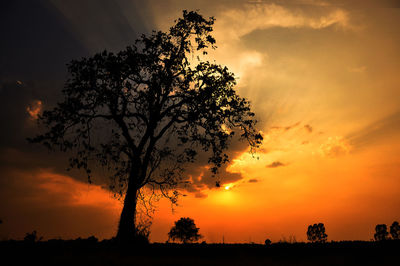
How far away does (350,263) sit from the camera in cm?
895

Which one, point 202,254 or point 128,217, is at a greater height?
point 128,217

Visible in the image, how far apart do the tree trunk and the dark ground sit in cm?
340

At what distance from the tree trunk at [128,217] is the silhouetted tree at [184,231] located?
193ft

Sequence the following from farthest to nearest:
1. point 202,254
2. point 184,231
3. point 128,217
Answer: point 184,231
point 128,217
point 202,254

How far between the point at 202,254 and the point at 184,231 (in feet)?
213

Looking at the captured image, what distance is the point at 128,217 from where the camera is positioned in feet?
54.6

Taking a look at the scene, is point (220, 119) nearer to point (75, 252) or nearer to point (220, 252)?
point (220, 252)

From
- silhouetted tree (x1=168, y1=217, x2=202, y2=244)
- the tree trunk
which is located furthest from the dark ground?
silhouetted tree (x1=168, y1=217, x2=202, y2=244)

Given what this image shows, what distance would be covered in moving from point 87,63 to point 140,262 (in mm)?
12864

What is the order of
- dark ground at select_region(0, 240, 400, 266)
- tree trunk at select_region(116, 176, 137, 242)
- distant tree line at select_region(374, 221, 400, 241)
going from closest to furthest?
dark ground at select_region(0, 240, 400, 266) < tree trunk at select_region(116, 176, 137, 242) < distant tree line at select_region(374, 221, 400, 241)

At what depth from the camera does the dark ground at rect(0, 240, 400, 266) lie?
9.35m

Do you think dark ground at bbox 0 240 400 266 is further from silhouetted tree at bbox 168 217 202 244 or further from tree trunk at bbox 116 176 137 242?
silhouetted tree at bbox 168 217 202 244

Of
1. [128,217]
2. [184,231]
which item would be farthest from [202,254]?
[184,231]

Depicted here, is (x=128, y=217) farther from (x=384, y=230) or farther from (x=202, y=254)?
(x=384, y=230)
